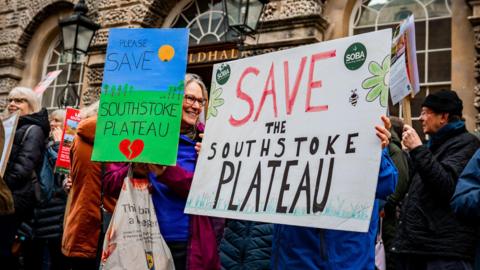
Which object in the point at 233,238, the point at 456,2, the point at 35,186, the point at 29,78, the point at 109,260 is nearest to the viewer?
the point at 109,260

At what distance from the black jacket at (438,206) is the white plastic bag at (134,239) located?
153 cm

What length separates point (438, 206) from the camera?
10.5 feet

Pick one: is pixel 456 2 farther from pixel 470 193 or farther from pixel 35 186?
pixel 35 186

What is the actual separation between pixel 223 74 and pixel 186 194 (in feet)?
2.21

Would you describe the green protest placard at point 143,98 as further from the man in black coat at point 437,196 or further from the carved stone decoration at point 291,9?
the carved stone decoration at point 291,9

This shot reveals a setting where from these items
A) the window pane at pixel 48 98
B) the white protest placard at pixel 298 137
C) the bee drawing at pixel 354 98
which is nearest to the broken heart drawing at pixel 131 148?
the white protest placard at pixel 298 137

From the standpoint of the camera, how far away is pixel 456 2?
22.6 ft

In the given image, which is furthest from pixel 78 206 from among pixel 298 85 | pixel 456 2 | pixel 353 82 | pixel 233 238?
pixel 456 2

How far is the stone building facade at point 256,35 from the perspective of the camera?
265 inches

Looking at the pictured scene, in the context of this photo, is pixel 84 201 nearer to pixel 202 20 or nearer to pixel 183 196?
pixel 183 196

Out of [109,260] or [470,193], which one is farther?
[470,193]

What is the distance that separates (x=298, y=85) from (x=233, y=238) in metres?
1.06

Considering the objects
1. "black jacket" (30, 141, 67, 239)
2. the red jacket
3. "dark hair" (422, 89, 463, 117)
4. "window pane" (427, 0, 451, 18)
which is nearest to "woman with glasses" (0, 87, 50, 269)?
"black jacket" (30, 141, 67, 239)

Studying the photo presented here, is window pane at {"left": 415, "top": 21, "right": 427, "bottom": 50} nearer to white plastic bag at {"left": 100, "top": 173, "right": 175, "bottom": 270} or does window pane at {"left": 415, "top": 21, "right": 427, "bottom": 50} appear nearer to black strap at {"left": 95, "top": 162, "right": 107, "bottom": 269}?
black strap at {"left": 95, "top": 162, "right": 107, "bottom": 269}
